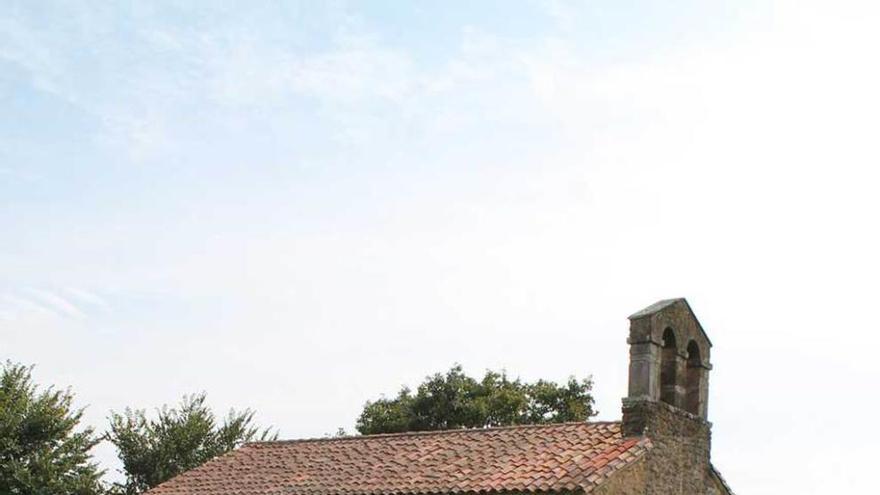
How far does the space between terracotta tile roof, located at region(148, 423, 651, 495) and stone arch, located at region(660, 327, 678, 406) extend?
1.17 meters

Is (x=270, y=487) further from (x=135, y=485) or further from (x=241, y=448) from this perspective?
(x=135, y=485)

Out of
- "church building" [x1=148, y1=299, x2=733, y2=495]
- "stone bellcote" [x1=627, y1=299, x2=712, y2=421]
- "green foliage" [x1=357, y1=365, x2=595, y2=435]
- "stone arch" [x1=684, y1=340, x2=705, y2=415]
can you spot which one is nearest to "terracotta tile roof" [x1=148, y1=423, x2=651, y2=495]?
"church building" [x1=148, y1=299, x2=733, y2=495]

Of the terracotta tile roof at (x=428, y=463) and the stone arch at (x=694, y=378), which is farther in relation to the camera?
the stone arch at (x=694, y=378)

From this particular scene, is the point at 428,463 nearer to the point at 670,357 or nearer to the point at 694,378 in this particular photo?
the point at 670,357

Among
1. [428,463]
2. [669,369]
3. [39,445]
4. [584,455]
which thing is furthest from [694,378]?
[39,445]

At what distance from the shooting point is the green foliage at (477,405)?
44.1m

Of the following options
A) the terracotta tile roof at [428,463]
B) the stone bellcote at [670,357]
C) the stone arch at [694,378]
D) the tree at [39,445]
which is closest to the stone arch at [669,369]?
the stone bellcote at [670,357]

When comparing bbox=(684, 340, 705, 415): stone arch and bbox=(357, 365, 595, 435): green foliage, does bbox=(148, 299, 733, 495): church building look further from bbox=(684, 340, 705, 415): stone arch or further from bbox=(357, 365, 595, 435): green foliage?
bbox=(357, 365, 595, 435): green foliage

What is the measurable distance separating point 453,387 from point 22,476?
17.1 m

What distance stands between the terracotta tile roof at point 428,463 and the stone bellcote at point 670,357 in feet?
3.78

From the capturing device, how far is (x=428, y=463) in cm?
2303

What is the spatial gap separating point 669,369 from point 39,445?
21062 mm

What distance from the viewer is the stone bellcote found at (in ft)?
70.7

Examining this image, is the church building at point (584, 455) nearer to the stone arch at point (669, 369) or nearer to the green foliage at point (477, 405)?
the stone arch at point (669, 369)
